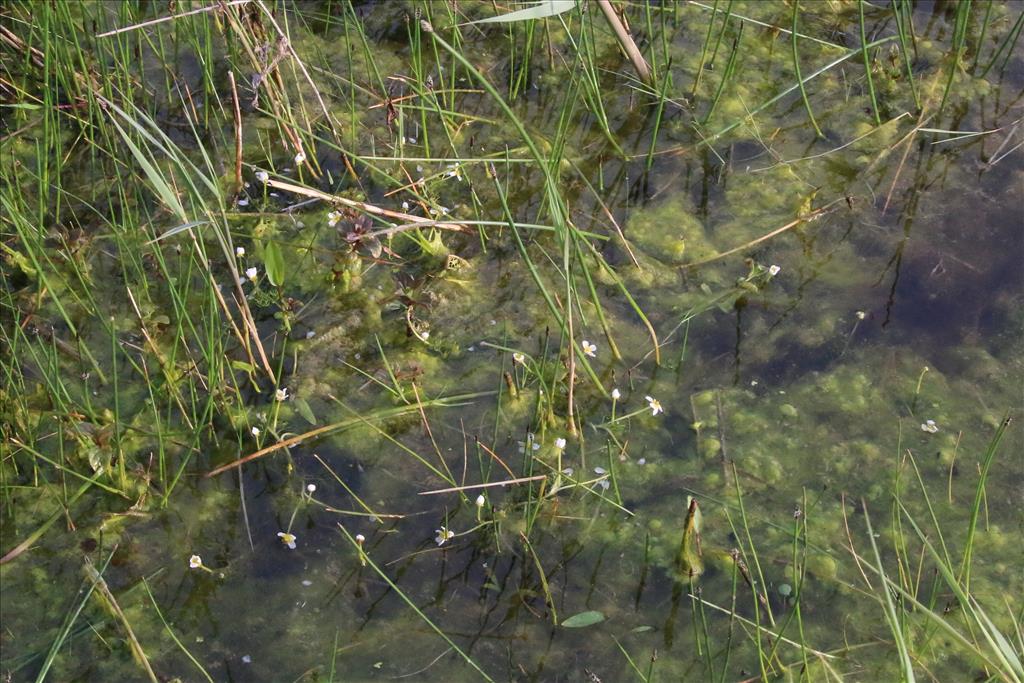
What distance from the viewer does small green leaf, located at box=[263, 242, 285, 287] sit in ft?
7.45

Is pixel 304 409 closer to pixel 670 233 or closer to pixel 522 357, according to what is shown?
pixel 522 357

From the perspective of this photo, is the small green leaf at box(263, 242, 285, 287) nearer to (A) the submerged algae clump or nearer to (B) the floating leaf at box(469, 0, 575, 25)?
(A) the submerged algae clump

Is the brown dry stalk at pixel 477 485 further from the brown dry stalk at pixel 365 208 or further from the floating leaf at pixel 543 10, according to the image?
the floating leaf at pixel 543 10

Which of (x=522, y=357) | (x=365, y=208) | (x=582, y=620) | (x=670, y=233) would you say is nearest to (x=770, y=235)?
(x=670, y=233)

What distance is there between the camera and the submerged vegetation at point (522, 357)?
1.88 metres

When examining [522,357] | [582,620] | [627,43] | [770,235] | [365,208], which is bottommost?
[582,620]

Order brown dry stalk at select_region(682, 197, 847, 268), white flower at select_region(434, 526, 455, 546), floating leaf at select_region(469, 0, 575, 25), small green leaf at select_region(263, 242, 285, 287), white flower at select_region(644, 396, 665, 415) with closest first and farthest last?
floating leaf at select_region(469, 0, 575, 25), white flower at select_region(434, 526, 455, 546), white flower at select_region(644, 396, 665, 415), small green leaf at select_region(263, 242, 285, 287), brown dry stalk at select_region(682, 197, 847, 268)

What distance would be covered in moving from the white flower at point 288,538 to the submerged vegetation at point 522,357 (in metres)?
0.02

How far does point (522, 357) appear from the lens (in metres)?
2.21

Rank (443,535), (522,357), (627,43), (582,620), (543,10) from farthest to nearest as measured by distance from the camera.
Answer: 1. (627,43)
2. (522,357)
3. (443,535)
4. (582,620)
5. (543,10)

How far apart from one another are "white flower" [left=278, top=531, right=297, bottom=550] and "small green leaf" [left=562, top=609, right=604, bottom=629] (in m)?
0.56

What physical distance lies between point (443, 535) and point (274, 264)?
29.5 inches

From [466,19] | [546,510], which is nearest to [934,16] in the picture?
[466,19]

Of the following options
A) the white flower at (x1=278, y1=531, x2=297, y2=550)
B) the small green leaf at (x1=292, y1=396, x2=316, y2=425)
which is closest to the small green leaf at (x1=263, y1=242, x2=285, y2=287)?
the small green leaf at (x1=292, y1=396, x2=316, y2=425)
